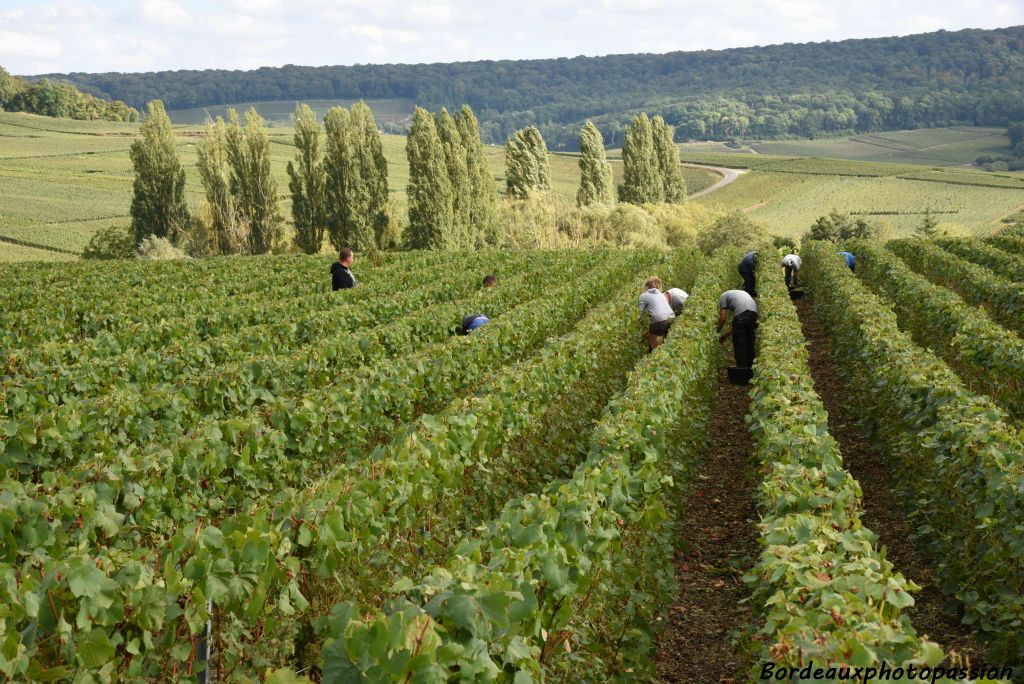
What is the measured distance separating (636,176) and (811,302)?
4853 cm

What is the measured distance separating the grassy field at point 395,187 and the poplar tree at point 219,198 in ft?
29.3

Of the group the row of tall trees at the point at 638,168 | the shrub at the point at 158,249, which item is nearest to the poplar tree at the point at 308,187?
the shrub at the point at 158,249

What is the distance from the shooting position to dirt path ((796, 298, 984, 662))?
7090mm

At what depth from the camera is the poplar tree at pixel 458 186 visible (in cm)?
5072

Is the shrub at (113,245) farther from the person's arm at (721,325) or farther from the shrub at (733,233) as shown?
the person's arm at (721,325)

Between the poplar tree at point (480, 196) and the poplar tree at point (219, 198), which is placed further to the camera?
the poplar tree at point (219, 198)

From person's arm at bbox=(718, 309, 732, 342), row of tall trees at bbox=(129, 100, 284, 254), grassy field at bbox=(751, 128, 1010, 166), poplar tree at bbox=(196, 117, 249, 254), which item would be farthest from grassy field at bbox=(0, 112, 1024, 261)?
person's arm at bbox=(718, 309, 732, 342)

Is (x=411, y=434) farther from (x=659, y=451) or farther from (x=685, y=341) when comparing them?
(x=685, y=341)

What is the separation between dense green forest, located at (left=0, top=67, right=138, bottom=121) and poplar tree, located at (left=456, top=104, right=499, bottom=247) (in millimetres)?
118461

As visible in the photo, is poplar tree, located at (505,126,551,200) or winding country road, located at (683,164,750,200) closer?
poplar tree, located at (505,126,551,200)

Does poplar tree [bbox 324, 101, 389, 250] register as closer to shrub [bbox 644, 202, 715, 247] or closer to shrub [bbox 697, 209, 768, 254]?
shrub [bbox 697, 209, 768, 254]

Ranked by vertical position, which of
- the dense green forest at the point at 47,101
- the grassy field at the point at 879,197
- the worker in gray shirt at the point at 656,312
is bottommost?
the grassy field at the point at 879,197

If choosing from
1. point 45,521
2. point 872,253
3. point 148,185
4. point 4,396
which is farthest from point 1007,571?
point 148,185

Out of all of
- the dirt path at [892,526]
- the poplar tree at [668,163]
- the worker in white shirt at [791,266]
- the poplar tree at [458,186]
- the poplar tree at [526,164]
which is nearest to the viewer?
the dirt path at [892,526]
